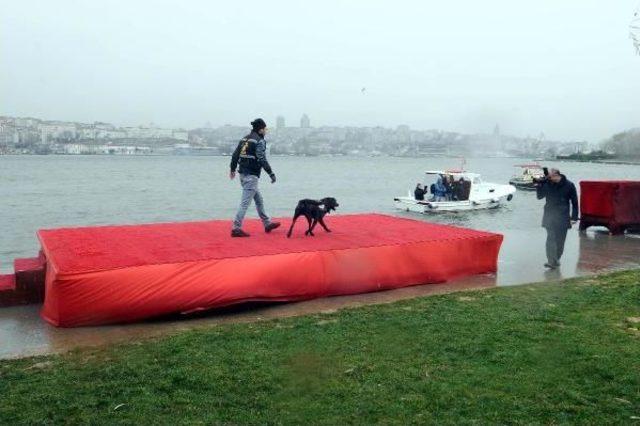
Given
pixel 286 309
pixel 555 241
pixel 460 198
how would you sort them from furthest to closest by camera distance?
pixel 460 198 → pixel 555 241 → pixel 286 309

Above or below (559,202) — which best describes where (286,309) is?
below

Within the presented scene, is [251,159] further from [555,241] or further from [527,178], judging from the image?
[527,178]

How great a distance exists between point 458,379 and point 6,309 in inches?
252

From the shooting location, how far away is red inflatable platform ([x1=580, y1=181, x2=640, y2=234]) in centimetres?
1695

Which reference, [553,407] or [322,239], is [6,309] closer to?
[322,239]

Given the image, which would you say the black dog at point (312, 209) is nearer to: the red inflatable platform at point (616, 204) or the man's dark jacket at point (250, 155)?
the man's dark jacket at point (250, 155)

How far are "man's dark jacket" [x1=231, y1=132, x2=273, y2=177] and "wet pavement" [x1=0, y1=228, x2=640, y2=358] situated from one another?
2368 millimetres

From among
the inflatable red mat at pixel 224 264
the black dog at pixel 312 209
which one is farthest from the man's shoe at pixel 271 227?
the black dog at pixel 312 209

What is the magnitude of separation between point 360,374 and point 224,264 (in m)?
3.26

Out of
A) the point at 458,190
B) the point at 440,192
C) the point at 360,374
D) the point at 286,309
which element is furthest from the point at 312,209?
the point at 458,190

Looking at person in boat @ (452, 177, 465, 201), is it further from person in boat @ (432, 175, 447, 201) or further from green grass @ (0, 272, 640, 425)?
green grass @ (0, 272, 640, 425)

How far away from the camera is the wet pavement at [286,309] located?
7.12 meters

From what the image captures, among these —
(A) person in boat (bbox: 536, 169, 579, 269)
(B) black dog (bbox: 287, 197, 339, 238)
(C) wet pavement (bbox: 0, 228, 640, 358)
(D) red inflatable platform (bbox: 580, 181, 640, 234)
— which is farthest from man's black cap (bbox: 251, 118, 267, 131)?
(D) red inflatable platform (bbox: 580, 181, 640, 234)

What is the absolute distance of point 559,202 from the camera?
1151cm
